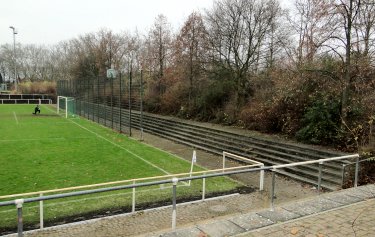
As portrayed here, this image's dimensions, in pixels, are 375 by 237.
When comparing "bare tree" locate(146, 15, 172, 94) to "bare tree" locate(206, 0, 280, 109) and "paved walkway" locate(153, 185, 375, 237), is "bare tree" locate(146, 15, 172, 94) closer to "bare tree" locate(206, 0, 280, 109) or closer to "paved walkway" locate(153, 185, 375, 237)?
"bare tree" locate(206, 0, 280, 109)

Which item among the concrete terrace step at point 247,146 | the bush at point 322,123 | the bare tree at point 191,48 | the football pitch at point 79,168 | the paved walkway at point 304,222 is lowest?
the football pitch at point 79,168

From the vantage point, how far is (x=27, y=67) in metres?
87.2

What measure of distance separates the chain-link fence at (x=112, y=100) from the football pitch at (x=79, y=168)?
3617 mm

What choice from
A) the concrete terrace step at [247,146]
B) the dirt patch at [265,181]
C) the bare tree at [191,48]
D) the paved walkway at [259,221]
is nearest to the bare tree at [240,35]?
the bare tree at [191,48]

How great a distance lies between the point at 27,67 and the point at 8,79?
12987 millimetres

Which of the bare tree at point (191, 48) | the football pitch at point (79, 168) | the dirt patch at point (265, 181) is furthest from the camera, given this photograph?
the bare tree at point (191, 48)

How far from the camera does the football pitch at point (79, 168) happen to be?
848cm

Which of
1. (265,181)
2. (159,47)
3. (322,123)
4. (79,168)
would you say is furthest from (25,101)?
(265,181)

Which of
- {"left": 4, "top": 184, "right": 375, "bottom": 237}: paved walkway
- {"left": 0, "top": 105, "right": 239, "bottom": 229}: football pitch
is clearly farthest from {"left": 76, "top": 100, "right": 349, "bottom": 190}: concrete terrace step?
{"left": 4, "top": 184, "right": 375, "bottom": 237}: paved walkway

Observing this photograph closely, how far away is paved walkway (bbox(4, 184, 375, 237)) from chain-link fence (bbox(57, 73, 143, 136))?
550 inches

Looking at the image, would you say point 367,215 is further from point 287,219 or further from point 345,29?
point 345,29

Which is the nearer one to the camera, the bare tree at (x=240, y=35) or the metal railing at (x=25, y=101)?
the bare tree at (x=240, y=35)

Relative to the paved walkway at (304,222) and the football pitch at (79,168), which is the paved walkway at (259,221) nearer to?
the paved walkway at (304,222)

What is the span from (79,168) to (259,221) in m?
9.27
